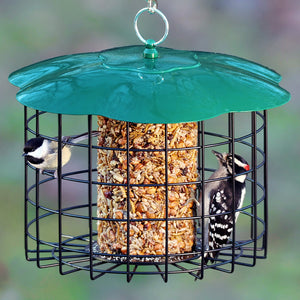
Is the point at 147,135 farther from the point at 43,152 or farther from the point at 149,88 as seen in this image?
the point at 43,152

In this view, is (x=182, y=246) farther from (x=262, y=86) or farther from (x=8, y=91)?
(x=8, y=91)

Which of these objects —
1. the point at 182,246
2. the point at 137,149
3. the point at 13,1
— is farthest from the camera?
the point at 13,1

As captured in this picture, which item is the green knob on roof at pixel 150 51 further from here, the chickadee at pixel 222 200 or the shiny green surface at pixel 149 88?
the chickadee at pixel 222 200

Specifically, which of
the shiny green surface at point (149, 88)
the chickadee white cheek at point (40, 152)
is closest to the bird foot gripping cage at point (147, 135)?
the shiny green surface at point (149, 88)

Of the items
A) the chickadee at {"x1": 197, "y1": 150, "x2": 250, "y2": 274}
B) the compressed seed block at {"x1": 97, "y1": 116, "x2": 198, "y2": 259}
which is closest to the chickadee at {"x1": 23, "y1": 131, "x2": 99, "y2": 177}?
the compressed seed block at {"x1": 97, "y1": 116, "x2": 198, "y2": 259}

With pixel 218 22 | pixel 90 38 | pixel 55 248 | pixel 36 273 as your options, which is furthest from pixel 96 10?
pixel 55 248

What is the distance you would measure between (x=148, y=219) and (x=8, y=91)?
483 cm

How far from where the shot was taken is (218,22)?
10.6 m

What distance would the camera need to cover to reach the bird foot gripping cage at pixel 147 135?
17.0ft

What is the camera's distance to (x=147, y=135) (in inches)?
219

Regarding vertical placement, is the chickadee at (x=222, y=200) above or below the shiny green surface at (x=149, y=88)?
below

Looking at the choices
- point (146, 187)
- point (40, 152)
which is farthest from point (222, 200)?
point (40, 152)

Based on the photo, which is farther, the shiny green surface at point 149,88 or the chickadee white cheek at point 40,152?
the chickadee white cheek at point 40,152

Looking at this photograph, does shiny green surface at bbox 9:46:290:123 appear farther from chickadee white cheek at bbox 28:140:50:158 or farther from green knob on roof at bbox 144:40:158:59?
chickadee white cheek at bbox 28:140:50:158
